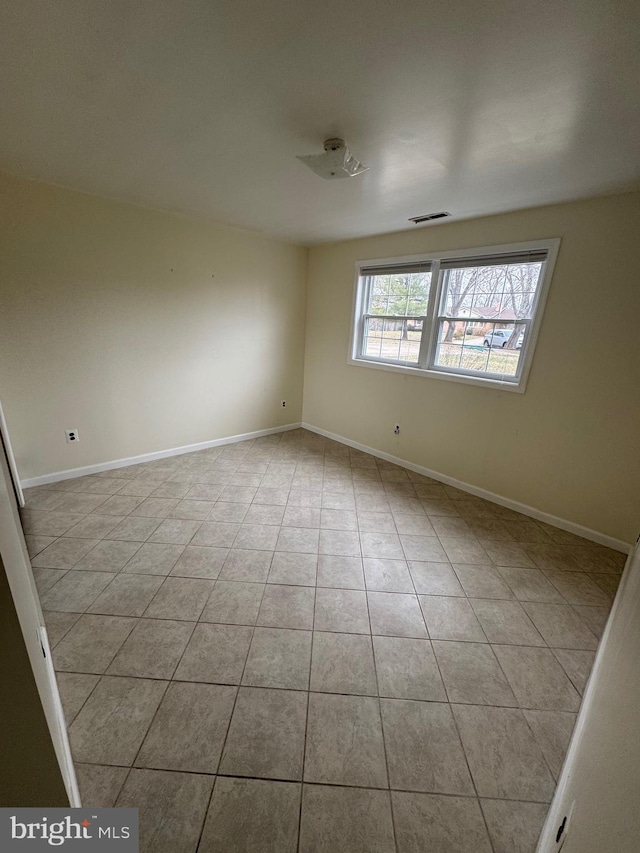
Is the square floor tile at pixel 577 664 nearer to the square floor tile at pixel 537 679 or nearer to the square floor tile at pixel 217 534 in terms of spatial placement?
the square floor tile at pixel 537 679

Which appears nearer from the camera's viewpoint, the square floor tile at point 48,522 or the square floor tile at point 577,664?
the square floor tile at point 577,664

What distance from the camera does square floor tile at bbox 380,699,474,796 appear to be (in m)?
1.11

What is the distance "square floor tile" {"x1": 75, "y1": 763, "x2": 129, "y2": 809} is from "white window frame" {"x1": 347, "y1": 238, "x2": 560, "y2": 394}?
10.3ft

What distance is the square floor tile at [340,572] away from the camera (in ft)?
6.47

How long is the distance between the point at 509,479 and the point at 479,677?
1.81 m

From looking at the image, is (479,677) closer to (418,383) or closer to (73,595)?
(73,595)

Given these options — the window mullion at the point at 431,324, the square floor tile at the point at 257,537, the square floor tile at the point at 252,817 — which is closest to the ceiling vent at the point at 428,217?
the window mullion at the point at 431,324

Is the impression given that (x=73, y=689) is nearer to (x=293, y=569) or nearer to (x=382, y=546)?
(x=293, y=569)

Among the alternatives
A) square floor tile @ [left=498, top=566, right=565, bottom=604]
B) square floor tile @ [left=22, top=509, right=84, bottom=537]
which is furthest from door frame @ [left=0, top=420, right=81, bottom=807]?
square floor tile @ [left=498, top=566, right=565, bottom=604]

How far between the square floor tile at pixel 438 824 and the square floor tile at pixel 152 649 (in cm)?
100

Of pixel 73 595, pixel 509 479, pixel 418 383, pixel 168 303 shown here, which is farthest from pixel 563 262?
pixel 73 595

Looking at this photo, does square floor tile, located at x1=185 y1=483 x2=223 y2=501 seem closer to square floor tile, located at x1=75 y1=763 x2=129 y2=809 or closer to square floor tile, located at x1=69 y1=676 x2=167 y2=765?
square floor tile, located at x1=69 y1=676 x2=167 y2=765

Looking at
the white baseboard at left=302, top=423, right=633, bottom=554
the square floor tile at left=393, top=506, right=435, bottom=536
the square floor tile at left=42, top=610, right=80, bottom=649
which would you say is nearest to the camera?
the square floor tile at left=42, top=610, right=80, bottom=649

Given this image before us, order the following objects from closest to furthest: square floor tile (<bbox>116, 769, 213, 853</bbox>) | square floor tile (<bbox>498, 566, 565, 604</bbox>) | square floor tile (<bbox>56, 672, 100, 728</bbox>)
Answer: square floor tile (<bbox>116, 769, 213, 853</bbox>) → square floor tile (<bbox>56, 672, 100, 728</bbox>) → square floor tile (<bbox>498, 566, 565, 604</bbox>)
